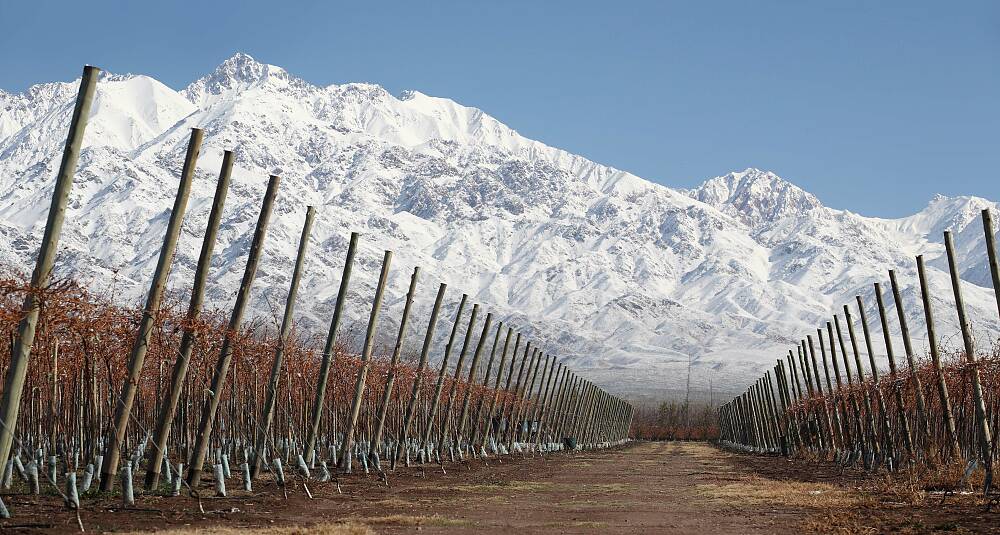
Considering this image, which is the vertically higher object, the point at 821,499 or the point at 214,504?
the point at 821,499

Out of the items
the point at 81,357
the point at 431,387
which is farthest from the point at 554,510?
the point at 431,387

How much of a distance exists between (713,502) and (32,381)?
532 inches

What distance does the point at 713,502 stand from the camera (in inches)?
865

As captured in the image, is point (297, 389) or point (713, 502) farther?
point (297, 389)

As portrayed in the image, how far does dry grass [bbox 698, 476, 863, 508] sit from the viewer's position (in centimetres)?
2127

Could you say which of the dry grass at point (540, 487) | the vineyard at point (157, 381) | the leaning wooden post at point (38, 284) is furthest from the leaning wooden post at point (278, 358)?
the leaning wooden post at point (38, 284)

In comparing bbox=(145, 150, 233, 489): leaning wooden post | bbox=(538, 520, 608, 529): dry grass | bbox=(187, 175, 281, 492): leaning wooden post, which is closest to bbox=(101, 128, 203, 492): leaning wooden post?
bbox=(145, 150, 233, 489): leaning wooden post

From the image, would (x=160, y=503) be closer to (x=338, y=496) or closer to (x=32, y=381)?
(x=338, y=496)

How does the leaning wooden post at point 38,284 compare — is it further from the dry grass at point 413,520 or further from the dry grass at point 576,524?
the dry grass at point 576,524

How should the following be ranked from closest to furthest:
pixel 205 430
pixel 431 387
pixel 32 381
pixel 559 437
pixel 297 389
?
pixel 205 430
pixel 32 381
pixel 297 389
pixel 431 387
pixel 559 437

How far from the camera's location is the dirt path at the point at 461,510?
15664 millimetres

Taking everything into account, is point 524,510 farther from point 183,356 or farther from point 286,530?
point 183,356

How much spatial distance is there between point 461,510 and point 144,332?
19.6 ft


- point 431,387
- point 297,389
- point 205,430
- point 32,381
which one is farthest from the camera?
point 431,387
